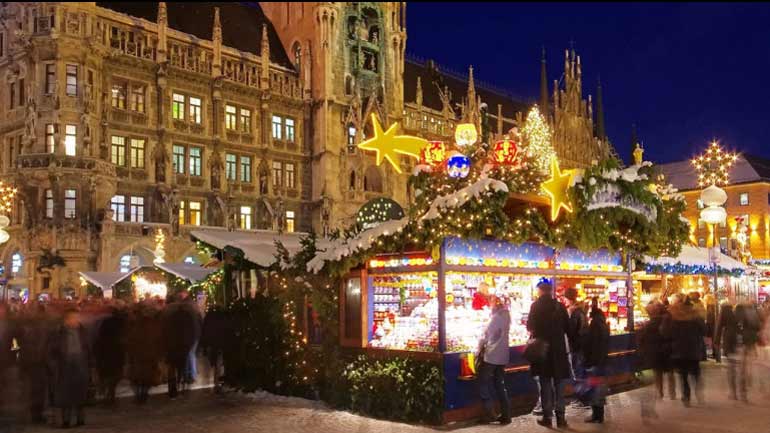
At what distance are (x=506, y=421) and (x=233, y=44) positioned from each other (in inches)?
1406

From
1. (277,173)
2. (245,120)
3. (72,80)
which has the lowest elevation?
(277,173)

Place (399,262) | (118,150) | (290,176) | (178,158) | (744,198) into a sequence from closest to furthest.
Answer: (399,262) → (118,150) → (178,158) → (290,176) → (744,198)

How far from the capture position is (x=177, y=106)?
122 feet

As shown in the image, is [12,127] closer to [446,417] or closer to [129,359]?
[129,359]

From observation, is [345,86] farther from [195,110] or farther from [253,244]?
[253,244]

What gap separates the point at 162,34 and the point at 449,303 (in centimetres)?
2953

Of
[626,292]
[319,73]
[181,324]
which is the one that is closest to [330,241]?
[181,324]

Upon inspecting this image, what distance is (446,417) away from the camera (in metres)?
10.2

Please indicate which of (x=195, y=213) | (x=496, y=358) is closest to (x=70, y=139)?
(x=195, y=213)

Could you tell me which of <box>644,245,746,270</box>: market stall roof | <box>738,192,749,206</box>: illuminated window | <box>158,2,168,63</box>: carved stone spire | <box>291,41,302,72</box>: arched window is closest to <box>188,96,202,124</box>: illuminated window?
<box>158,2,168,63</box>: carved stone spire

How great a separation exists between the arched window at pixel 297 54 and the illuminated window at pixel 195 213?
36.7ft

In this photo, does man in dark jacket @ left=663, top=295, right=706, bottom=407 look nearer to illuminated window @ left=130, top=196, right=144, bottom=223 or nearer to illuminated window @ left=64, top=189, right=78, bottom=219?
illuminated window @ left=64, top=189, right=78, bottom=219

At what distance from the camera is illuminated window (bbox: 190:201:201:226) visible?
3707 cm

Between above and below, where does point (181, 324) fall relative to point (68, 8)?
below
